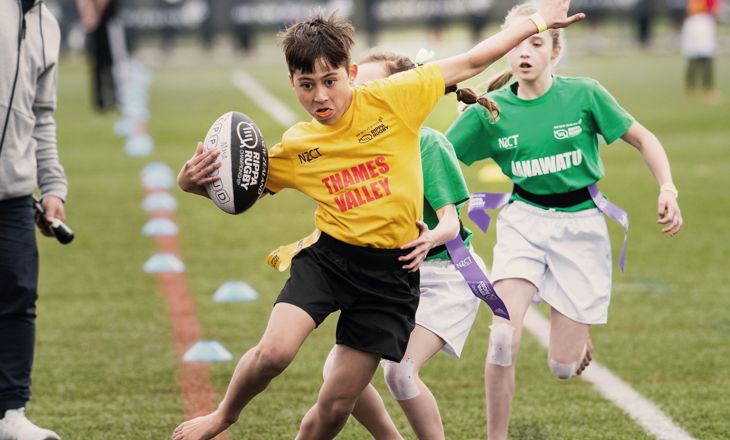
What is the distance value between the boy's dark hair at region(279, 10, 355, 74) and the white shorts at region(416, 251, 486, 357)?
950 mm

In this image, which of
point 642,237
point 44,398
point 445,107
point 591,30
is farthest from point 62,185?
point 591,30

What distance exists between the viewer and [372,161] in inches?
179

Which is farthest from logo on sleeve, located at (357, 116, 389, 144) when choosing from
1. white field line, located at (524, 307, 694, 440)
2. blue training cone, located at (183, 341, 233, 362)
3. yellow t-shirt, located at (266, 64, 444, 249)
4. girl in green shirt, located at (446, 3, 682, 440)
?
blue training cone, located at (183, 341, 233, 362)

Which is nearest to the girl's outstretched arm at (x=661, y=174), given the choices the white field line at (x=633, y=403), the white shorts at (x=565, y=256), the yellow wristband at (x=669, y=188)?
the yellow wristband at (x=669, y=188)

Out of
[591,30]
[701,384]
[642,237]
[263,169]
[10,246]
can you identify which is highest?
[263,169]

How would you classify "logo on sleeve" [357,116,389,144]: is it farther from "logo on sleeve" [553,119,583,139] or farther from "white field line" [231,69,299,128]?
"white field line" [231,69,299,128]

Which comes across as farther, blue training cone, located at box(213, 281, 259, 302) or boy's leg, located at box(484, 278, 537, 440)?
blue training cone, located at box(213, 281, 259, 302)

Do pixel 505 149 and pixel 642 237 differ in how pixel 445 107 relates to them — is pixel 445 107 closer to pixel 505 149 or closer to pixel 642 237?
pixel 642 237

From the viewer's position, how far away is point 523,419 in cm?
585

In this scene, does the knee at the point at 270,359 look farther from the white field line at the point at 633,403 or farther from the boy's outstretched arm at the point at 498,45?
the white field line at the point at 633,403

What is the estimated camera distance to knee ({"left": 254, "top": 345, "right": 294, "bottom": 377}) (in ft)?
14.5

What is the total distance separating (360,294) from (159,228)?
6.62 meters

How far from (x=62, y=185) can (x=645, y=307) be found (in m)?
4.01

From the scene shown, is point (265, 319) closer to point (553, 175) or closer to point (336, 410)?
point (553, 175)
